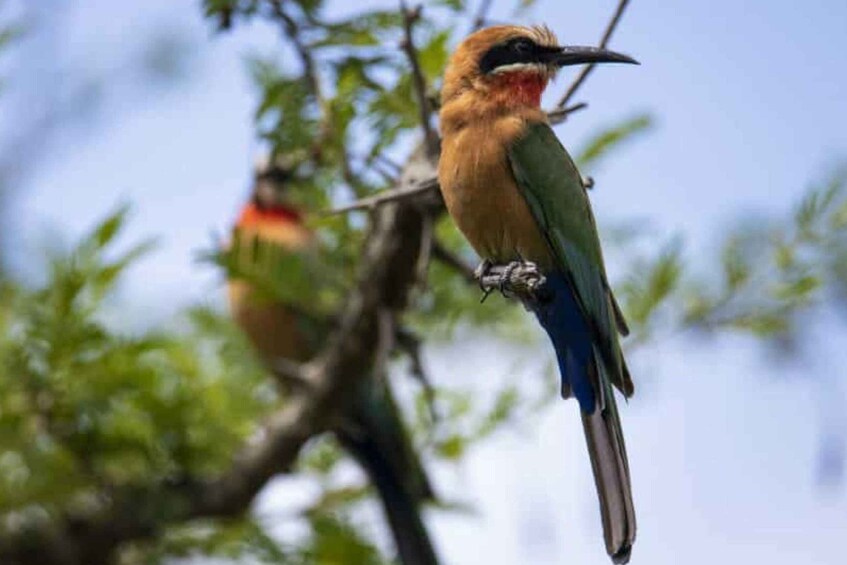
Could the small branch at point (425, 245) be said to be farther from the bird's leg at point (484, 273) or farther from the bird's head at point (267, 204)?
the bird's head at point (267, 204)

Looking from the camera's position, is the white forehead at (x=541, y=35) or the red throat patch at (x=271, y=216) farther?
the red throat patch at (x=271, y=216)

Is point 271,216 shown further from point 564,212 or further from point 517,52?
point 564,212

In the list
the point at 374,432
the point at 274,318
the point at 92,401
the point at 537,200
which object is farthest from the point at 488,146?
the point at 274,318

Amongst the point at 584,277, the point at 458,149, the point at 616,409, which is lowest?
the point at 616,409

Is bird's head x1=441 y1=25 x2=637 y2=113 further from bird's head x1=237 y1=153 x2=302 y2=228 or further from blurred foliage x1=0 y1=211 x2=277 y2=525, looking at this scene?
bird's head x1=237 y1=153 x2=302 y2=228

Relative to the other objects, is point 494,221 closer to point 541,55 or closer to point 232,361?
point 541,55

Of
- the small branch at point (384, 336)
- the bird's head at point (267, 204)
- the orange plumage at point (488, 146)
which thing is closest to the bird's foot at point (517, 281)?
the orange plumage at point (488, 146)

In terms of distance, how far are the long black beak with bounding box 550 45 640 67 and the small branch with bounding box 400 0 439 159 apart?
164 millimetres

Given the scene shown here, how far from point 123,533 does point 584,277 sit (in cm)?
143

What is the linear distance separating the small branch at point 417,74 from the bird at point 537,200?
30 mm

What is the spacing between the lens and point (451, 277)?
3.15 metres

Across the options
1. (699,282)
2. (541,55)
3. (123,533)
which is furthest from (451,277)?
(541,55)

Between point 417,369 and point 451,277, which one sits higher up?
point 451,277

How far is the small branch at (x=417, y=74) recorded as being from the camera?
7.22 feet
